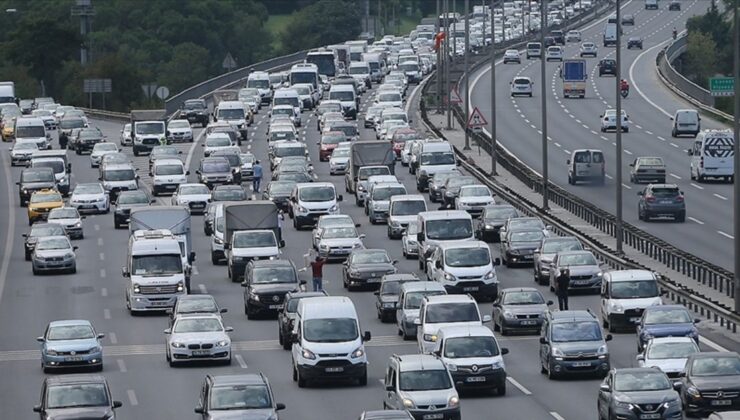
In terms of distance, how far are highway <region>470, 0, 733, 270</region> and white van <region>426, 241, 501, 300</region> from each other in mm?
9972

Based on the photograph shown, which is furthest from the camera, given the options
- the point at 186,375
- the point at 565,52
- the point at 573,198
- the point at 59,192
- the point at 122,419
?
the point at 565,52

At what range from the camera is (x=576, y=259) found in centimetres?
5481

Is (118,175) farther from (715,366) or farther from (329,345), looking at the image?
(715,366)

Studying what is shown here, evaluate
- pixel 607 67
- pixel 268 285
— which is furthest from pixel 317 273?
pixel 607 67

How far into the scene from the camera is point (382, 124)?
10538 centimetres

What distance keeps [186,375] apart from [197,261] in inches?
856

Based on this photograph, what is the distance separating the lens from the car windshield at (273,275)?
52500mm


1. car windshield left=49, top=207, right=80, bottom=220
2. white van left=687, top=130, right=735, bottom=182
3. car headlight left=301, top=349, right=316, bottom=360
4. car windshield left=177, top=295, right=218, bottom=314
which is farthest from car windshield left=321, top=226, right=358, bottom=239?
white van left=687, top=130, right=735, bottom=182

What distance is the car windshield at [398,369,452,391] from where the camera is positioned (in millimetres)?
35344

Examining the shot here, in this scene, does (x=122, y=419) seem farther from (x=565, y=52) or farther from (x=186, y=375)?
(x=565, y=52)

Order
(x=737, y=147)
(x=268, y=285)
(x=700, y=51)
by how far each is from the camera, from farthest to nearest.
A: (x=700, y=51) < (x=268, y=285) < (x=737, y=147)

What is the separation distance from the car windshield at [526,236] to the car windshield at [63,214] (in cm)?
1794

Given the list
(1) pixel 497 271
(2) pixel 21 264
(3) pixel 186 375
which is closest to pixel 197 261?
(2) pixel 21 264

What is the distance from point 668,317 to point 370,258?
15.4 meters
